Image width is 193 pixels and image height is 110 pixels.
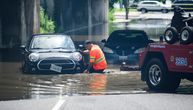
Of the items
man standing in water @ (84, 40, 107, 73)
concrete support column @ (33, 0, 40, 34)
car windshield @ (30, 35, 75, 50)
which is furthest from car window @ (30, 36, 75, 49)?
Result: concrete support column @ (33, 0, 40, 34)

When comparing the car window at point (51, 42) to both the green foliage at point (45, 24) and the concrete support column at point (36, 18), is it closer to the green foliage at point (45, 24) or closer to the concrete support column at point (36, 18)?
the concrete support column at point (36, 18)

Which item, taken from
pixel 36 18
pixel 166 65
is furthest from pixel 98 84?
pixel 36 18

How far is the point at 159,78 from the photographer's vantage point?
45.0 ft

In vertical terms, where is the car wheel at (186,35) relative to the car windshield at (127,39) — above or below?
above

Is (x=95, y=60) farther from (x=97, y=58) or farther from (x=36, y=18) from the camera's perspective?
(x=36, y=18)

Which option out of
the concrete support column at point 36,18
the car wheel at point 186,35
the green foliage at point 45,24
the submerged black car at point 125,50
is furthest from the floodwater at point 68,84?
the green foliage at point 45,24

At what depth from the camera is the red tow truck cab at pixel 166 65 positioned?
41.7ft

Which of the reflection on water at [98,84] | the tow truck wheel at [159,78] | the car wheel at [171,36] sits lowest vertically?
the reflection on water at [98,84]

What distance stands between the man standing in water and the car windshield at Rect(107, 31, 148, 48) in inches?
82.8

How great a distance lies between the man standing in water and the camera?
1756cm

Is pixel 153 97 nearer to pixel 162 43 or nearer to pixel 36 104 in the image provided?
pixel 162 43

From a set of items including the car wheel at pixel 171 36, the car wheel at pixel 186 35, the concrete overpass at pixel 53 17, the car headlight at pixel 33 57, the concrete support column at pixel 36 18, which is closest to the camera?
the car wheel at pixel 186 35

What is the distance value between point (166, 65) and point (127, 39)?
6914 mm

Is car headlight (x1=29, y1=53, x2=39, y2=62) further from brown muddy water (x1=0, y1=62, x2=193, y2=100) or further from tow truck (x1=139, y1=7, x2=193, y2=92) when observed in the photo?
tow truck (x1=139, y1=7, x2=193, y2=92)
